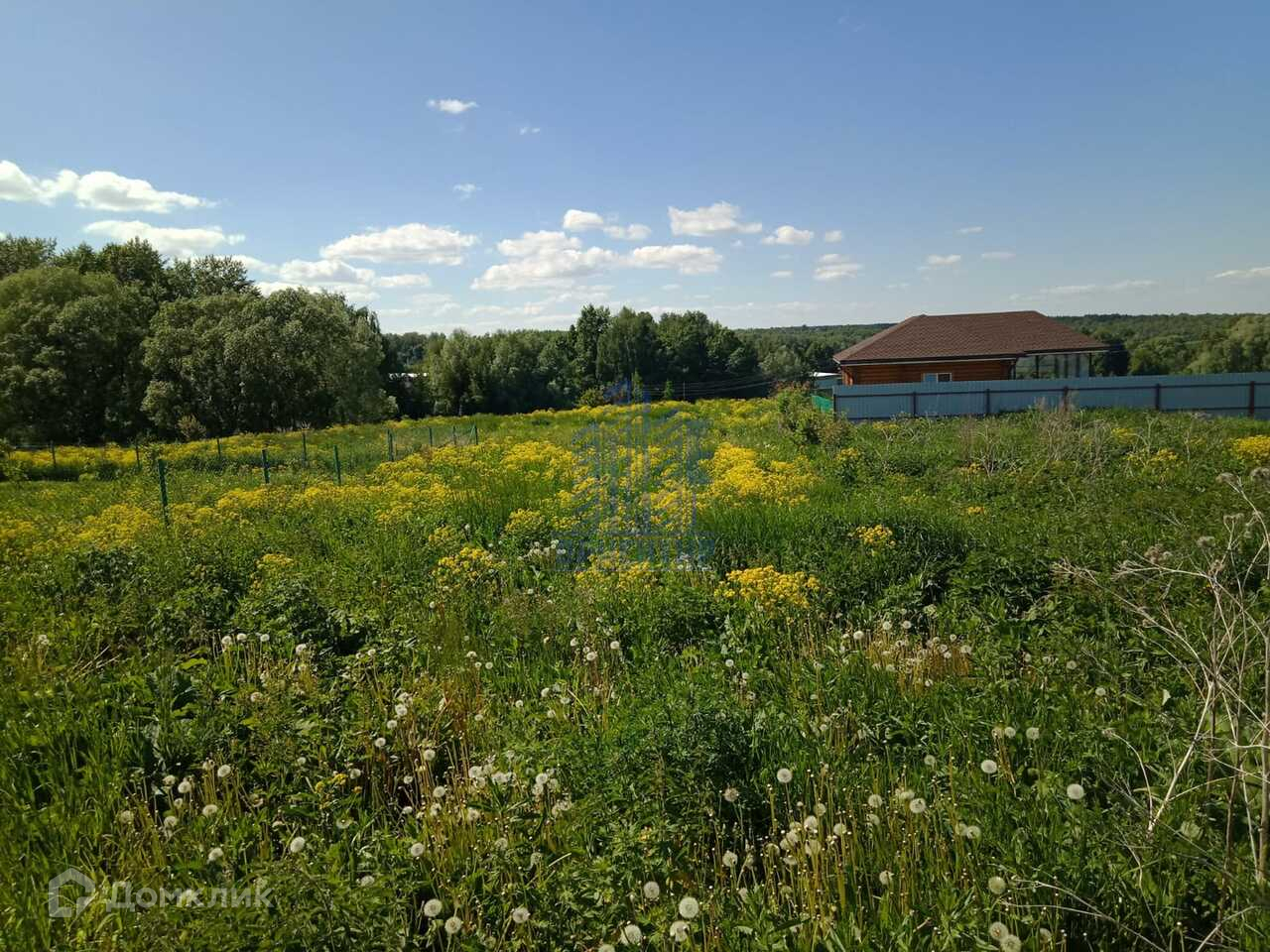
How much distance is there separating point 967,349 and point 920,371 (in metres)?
1.84

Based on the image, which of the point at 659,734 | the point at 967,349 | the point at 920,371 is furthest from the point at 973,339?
the point at 659,734

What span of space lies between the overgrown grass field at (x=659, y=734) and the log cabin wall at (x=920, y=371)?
21.7 meters

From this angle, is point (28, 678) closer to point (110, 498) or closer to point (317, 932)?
point (317, 932)

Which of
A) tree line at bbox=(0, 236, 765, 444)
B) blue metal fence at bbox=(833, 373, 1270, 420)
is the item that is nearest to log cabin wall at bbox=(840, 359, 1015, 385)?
blue metal fence at bbox=(833, 373, 1270, 420)

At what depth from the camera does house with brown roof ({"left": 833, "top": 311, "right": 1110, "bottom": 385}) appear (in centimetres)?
2639

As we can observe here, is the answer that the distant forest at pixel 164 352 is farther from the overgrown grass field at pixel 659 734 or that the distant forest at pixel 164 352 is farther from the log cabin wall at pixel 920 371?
the overgrown grass field at pixel 659 734

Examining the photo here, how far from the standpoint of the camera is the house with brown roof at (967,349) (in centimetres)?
2639

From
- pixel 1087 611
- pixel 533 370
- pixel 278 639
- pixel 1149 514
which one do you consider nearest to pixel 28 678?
pixel 278 639

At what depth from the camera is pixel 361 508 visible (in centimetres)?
828

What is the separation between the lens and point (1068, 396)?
61.8 feet

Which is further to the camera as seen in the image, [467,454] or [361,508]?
[467,454]

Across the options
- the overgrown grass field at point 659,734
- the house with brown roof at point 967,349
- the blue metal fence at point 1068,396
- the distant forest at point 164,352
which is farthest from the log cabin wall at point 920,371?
the overgrown grass field at point 659,734

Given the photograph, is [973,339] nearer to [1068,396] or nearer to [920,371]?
[920,371]

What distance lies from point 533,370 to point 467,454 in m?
45.3
